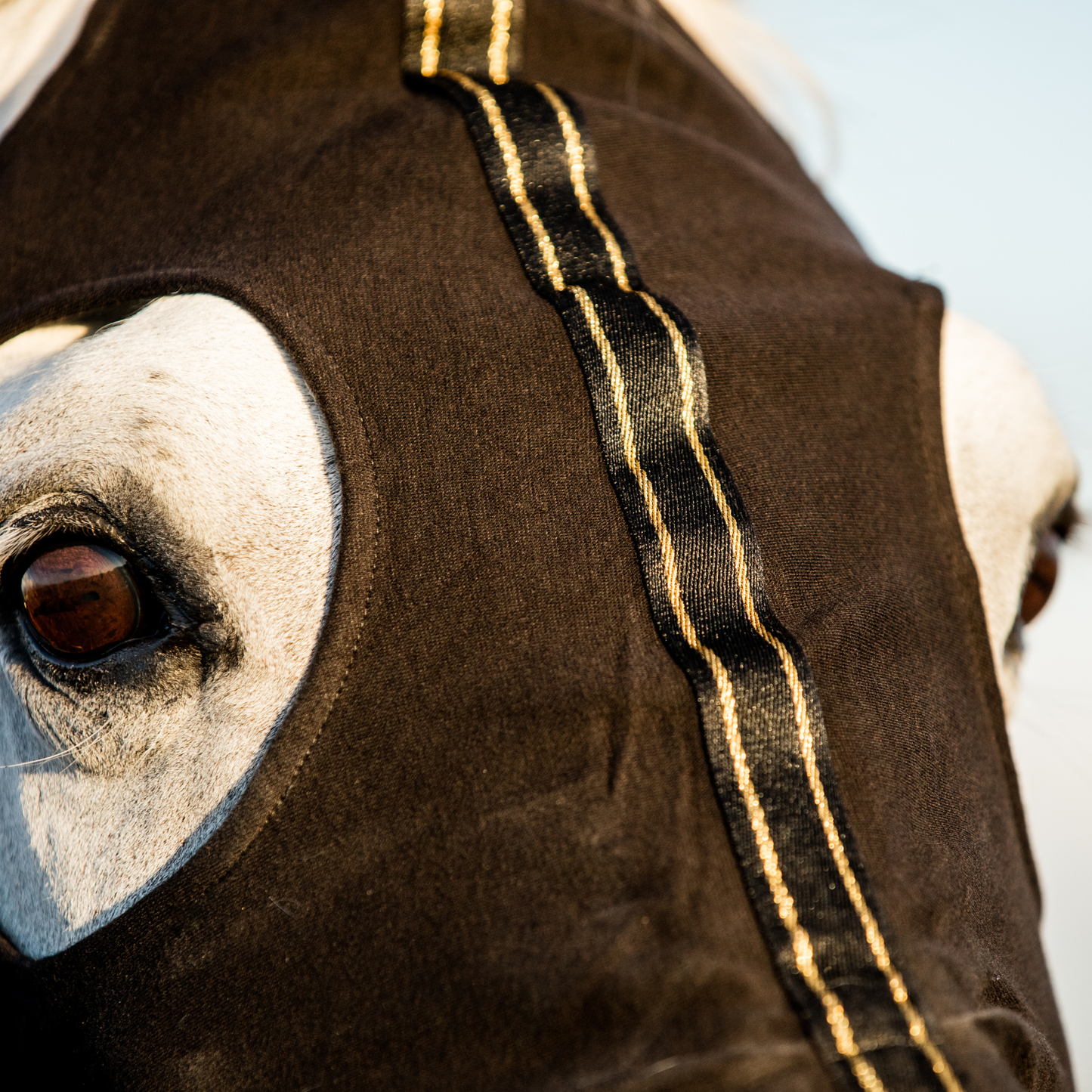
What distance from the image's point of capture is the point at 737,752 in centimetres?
83

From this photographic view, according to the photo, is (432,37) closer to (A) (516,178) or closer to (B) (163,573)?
(A) (516,178)

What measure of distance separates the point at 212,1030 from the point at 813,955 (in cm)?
48

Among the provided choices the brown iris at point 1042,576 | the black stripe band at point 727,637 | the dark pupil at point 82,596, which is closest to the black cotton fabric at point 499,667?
the black stripe band at point 727,637

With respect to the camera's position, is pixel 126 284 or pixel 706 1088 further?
pixel 126 284

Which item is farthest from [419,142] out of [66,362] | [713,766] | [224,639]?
[713,766]

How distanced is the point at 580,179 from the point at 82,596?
2.07 feet

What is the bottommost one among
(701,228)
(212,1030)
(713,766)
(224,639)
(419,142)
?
(212,1030)

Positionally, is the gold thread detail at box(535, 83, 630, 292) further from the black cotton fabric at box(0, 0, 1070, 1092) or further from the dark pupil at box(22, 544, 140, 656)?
the dark pupil at box(22, 544, 140, 656)

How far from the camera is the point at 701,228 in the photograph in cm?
114

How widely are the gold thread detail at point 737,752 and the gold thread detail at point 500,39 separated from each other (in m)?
0.37

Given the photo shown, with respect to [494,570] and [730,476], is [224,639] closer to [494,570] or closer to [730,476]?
[494,570]

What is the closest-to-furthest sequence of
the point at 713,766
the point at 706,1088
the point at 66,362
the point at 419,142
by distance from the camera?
the point at 706,1088 < the point at 713,766 < the point at 66,362 < the point at 419,142

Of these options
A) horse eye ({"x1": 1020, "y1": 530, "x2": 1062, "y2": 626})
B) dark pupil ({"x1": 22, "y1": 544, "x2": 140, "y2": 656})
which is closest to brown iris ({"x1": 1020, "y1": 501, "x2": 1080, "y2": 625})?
horse eye ({"x1": 1020, "y1": 530, "x2": 1062, "y2": 626})

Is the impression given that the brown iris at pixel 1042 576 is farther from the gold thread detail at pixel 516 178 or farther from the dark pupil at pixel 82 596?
the dark pupil at pixel 82 596
